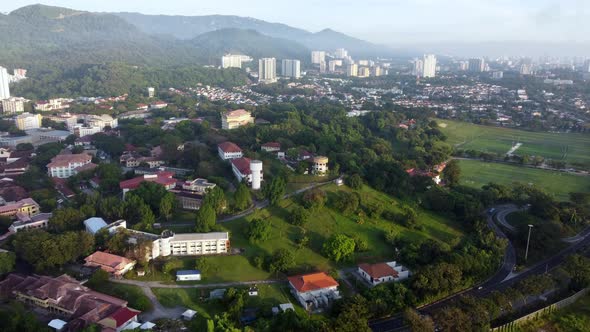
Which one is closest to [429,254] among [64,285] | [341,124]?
[64,285]

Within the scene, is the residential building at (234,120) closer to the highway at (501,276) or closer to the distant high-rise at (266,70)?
the highway at (501,276)

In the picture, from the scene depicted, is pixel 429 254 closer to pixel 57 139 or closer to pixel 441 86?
pixel 57 139

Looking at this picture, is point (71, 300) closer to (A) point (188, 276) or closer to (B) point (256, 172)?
(A) point (188, 276)

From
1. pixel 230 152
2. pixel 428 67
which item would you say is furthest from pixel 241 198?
pixel 428 67

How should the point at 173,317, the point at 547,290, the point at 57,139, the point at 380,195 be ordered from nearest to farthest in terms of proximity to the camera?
the point at 173,317
the point at 547,290
the point at 380,195
the point at 57,139

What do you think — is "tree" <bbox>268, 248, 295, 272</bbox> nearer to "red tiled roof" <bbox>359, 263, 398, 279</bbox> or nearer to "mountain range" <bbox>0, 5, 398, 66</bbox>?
"red tiled roof" <bbox>359, 263, 398, 279</bbox>

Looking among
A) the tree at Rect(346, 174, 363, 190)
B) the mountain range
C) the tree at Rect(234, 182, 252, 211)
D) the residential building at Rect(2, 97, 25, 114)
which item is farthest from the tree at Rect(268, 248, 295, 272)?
the mountain range
